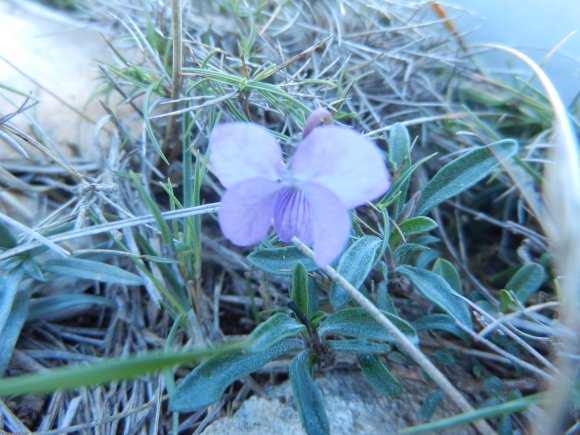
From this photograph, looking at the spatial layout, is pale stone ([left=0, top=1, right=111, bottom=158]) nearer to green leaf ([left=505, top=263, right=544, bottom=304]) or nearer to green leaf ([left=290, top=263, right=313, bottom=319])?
green leaf ([left=290, top=263, right=313, bottom=319])

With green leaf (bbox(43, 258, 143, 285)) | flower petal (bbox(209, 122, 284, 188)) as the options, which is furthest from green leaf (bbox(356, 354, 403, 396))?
green leaf (bbox(43, 258, 143, 285))

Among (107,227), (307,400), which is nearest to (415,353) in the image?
(307,400)

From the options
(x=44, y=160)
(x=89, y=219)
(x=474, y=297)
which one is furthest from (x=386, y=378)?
(x=44, y=160)

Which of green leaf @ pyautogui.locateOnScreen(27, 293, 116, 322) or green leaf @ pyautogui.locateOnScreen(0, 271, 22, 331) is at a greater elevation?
green leaf @ pyautogui.locateOnScreen(0, 271, 22, 331)

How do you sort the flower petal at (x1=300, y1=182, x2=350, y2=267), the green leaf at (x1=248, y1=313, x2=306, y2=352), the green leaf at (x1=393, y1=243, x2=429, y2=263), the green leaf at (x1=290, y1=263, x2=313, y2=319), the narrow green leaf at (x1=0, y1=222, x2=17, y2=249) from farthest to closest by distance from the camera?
the narrow green leaf at (x1=0, y1=222, x2=17, y2=249) → the green leaf at (x1=393, y1=243, x2=429, y2=263) → the green leaf at (x1=290, y1=263, x2=313, y2=319) → the green leaf at (x1=248, y1=313, x2=306, y2=352) → the flower petal at (x1=300, y1=182, x2=350, y2=267)

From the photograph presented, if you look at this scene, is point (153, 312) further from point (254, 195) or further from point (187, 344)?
point (254, 195)

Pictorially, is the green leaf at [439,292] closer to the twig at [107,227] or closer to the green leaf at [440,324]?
the green leaf at [440,324]
